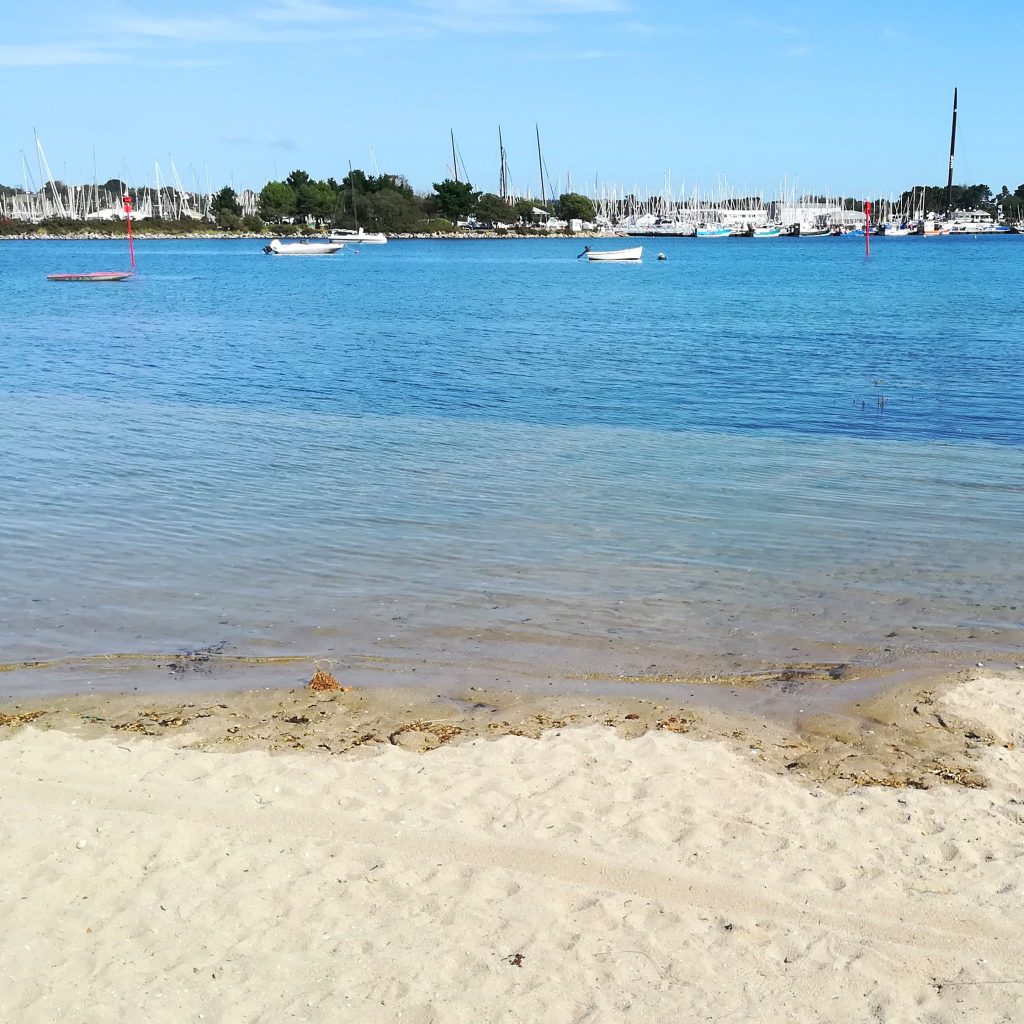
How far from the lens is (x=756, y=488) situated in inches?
684

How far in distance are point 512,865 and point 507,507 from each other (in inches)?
379

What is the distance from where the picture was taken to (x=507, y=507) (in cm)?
1612

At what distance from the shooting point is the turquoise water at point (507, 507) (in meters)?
11.0

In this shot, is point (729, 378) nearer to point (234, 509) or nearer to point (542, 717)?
point (234, 509)

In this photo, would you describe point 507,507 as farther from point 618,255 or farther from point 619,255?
point 619,255

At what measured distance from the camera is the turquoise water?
11023 millimetres

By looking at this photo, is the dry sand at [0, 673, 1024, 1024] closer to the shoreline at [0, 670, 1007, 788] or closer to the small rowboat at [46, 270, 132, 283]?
the shoreline at [0, 670, 1007, 788]

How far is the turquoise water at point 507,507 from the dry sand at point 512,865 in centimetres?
165

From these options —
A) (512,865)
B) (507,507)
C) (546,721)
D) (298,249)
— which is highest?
(512,865)

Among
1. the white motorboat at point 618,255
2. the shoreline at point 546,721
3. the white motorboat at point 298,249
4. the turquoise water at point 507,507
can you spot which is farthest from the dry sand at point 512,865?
the white motorboat at point 298,249

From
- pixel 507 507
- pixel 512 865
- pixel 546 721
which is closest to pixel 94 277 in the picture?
pixel 507 507

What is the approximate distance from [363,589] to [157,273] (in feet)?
320

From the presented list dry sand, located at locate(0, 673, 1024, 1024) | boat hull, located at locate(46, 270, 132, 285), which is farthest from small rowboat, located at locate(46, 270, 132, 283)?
dry sand, located at locate(0, 673, 1024, 1024)

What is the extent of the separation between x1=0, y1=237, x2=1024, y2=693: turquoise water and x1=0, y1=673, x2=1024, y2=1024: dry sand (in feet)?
5.40
